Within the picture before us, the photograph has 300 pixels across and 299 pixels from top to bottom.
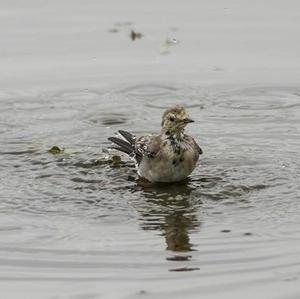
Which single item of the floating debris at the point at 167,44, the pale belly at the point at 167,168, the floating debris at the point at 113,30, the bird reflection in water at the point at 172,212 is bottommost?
the bird reflection in water at the point at 172,212

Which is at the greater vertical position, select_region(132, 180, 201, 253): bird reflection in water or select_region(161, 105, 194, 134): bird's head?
select_region(161, 105, 194, 134): bird's head

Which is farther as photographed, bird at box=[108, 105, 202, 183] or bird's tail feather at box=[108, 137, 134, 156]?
bird's tail feather at box=[108, 137, 134, 156]

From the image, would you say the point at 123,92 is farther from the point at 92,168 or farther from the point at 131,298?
the point at 131,298

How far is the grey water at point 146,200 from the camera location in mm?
10109

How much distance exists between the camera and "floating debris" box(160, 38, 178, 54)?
18125 millimetres

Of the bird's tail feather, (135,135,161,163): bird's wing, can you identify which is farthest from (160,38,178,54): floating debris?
(135,135,161,163): bird's wing

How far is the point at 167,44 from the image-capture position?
59.9ft

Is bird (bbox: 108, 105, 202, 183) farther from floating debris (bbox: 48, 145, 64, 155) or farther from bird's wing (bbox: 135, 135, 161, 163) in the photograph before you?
floating debris (bbox: 48, 145, 64, 155)

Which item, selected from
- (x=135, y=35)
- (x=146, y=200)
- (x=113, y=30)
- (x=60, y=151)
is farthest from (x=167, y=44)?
(x=146, y=200)

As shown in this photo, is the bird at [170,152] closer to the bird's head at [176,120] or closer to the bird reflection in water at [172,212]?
the bird's head at [176,120]

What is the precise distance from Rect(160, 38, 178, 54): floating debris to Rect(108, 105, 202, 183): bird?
4380 mm

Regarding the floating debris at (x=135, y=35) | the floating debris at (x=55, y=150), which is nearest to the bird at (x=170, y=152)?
the floating debris at (x=55, y=150)

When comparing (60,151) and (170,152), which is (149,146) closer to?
(170,152)

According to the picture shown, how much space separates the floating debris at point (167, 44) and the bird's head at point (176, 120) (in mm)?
4526
